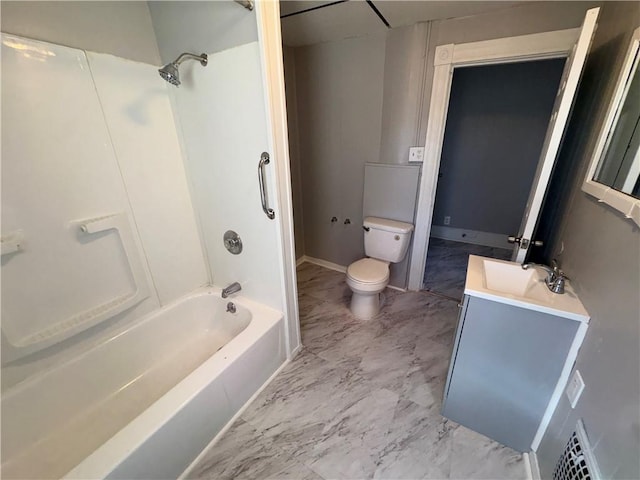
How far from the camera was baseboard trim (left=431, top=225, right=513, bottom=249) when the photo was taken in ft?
11.1

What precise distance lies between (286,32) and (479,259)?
2.06 m

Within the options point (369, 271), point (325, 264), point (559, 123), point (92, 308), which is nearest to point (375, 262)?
point (369, 271)

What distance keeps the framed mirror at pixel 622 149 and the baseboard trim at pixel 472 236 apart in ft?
8.06

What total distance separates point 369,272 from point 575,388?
1277 millimetres

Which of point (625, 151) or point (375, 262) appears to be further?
point (375, 262)

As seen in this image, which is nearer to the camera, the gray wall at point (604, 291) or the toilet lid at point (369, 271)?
the gray wall at point (604, 291)

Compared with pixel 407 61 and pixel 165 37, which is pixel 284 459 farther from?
pixel 407 61

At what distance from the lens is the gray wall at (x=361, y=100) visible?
166 cm

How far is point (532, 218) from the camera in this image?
51.0 inches

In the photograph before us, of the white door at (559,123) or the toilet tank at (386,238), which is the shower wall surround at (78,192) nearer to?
the toilet tank at (386,238)

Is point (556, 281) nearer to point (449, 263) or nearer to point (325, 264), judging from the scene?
point (449, 263)

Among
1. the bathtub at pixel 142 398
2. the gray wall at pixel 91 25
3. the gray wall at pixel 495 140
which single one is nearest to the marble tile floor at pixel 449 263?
the gray wall at pixel 495 140

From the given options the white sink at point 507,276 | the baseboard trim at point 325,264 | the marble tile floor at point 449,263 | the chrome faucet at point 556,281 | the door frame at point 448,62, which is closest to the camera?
the chrome faucet at point 556,281

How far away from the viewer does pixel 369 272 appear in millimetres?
2096
